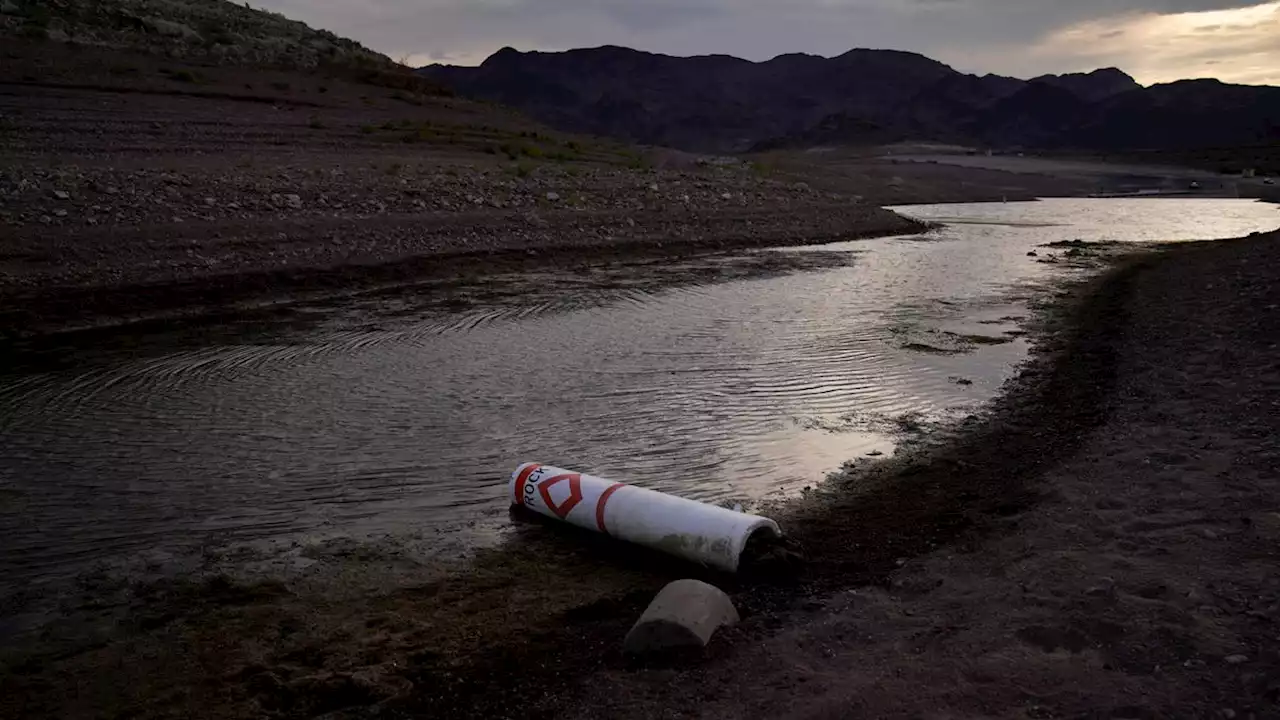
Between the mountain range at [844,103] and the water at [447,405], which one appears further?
the mountain range at [844,103]

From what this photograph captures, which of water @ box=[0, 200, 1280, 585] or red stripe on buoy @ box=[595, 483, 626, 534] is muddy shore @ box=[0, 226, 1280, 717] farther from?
water @ box=[0, 200, 1280, 585]

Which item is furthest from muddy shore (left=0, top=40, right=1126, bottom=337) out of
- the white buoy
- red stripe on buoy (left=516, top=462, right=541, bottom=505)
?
the white buoy

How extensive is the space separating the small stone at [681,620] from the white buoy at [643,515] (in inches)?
22.0

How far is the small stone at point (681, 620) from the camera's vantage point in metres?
4.40

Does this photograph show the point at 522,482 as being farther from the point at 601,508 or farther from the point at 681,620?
the point at 681,620

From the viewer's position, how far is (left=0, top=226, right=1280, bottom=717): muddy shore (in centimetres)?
396

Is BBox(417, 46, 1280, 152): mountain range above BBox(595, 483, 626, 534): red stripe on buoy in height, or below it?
above

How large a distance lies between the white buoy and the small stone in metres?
0.56

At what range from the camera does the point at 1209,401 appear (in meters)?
7.96

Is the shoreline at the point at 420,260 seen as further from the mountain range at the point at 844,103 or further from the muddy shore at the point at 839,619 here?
the mountain range at the point at 844,103

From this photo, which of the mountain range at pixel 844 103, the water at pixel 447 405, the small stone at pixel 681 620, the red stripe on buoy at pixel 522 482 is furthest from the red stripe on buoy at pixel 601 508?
the mountain range at pixel 844 103

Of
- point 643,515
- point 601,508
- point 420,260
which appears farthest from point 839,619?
point 420,260

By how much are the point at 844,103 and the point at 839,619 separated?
16586 centimetres

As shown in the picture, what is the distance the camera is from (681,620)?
14.6 feet
